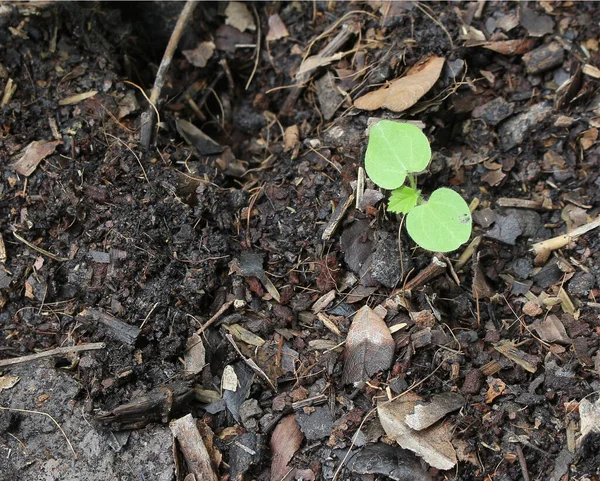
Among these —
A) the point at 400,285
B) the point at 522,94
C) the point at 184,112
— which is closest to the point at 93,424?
the point at 400,285

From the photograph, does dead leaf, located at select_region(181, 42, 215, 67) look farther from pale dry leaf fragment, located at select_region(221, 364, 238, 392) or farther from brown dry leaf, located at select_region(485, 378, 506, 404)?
brown dry leaf, located at select_region(485, 378, 506, 404)

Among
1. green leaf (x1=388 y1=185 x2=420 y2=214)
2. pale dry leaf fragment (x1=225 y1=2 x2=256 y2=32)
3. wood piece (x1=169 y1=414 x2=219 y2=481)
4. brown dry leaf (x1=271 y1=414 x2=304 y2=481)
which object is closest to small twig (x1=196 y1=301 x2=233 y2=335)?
wood piece (x1=169 y1=414 x2=219 y2=481)

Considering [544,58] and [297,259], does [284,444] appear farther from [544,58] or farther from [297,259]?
[544,58]

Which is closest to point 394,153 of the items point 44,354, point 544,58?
point 544,58

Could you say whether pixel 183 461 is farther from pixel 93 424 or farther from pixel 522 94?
pixel 522 94

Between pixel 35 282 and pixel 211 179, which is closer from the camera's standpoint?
pixel 35 282
